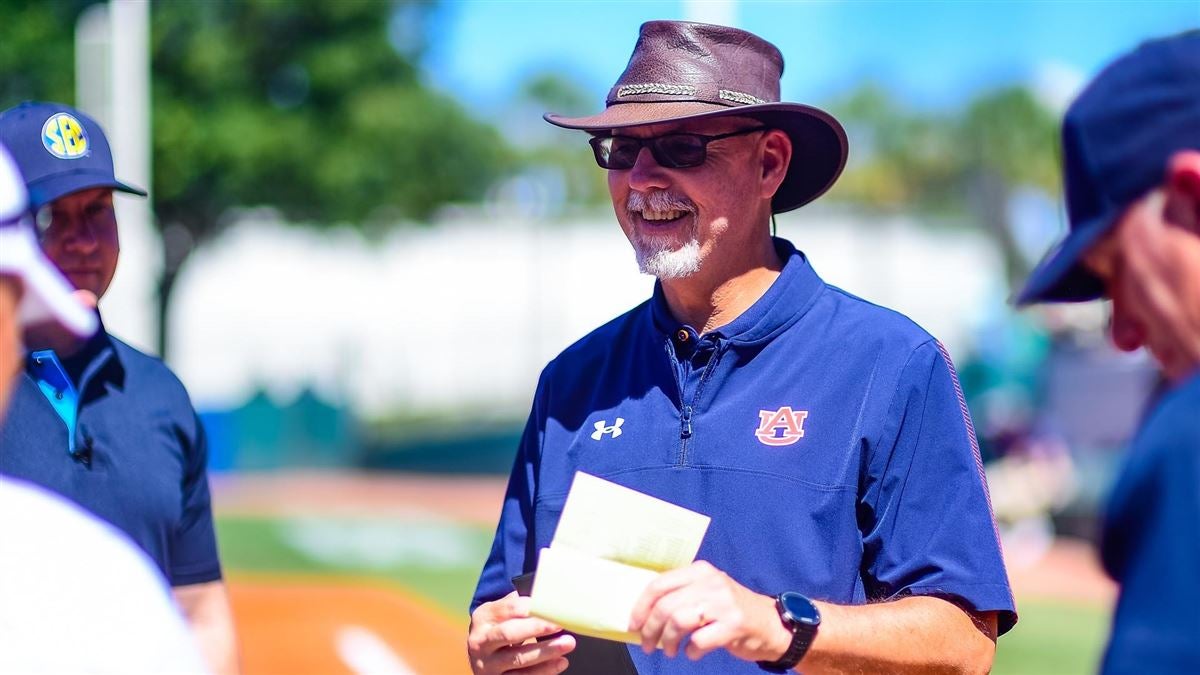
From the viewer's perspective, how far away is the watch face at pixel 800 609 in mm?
→ 2562

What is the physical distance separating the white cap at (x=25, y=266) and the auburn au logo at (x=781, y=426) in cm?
156

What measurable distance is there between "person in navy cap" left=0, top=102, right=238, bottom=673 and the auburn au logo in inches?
59.4

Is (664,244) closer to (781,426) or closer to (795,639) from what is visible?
(781,426)

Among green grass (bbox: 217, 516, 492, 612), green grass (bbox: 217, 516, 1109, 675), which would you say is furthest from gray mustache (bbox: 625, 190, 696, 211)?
green grass (bbox: 217, 516, 492, 612)

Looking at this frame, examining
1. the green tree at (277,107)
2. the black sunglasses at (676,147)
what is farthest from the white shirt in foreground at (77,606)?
the green tree at (277,107)

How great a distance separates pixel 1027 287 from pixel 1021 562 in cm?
1321

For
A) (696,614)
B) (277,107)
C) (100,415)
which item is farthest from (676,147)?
(277,107)

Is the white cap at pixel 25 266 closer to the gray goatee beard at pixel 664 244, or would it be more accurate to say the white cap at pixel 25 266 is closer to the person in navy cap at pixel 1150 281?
the person in navy cap at pixel 1150 281

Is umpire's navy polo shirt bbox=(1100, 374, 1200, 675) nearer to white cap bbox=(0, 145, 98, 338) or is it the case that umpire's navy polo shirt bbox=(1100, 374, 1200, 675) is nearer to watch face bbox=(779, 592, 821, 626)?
watch face bbox=(779, 592, 821, 626)

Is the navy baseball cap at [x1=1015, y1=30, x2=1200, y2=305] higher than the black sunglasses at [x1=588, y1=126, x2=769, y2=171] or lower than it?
higher

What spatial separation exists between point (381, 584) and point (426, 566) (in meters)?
1.16

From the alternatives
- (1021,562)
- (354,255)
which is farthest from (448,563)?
(354,255)

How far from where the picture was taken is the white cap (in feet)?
5.41

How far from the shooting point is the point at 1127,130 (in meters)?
1.79
